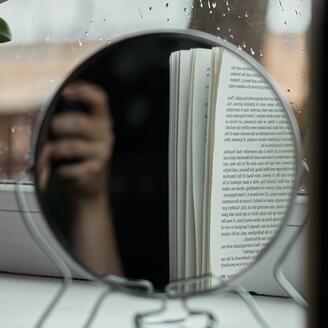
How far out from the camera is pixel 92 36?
77cm

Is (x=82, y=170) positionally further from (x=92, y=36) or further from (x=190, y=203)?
(x=92, y=36)

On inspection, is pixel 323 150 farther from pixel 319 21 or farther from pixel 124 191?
pixel 124 191

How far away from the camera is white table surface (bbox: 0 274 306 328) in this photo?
0.57 m

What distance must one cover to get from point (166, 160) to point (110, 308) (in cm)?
19

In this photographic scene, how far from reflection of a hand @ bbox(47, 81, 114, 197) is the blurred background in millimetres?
201

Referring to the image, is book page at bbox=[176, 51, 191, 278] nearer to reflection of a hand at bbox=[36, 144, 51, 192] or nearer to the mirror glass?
the mirror glass

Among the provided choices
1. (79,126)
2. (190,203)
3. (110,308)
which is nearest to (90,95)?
(79,126)

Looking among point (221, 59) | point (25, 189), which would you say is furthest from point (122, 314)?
point (221, 59)

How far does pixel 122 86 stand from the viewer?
0.49 m

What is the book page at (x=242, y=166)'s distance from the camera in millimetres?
510

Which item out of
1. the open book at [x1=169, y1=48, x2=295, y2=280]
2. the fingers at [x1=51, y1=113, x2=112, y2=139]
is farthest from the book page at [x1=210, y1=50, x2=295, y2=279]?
the fingers at [x1=51, y1=113, x2=112, y2=139]

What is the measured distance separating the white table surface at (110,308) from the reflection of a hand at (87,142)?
0.46ft

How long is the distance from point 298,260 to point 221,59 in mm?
221

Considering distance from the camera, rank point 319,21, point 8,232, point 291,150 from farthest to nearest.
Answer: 1. point 8,232
2. point 291,150
3. point 319,21
